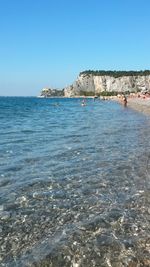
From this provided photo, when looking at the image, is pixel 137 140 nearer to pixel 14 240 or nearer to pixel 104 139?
pixel 104 139

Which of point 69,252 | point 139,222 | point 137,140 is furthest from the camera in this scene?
point 137,140

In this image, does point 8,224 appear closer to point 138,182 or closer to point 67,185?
point 67,185

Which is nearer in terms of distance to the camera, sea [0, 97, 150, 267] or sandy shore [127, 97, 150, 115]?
sea [0, 97, 150, 267]

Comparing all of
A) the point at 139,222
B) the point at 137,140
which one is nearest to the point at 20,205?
the point at 139,222

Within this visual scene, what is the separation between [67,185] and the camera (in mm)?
13805

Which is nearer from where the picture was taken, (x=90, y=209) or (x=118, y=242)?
(x=118, y=242)

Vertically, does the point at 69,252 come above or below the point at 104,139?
above

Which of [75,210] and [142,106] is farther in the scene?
[142,106]

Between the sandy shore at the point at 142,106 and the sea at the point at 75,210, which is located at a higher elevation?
the sea at the point at 75,210

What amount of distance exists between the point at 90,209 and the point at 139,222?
164 centimetres

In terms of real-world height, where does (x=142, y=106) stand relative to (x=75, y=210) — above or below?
below

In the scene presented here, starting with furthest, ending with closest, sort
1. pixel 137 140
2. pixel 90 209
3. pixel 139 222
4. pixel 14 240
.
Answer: pixel 137 140 → pixel 90 209 → pixel 139 222 → pixel 14 240

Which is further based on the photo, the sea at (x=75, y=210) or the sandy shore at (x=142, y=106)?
the sandy shore at (x=142, y=106)

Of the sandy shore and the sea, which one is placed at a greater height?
the sea
